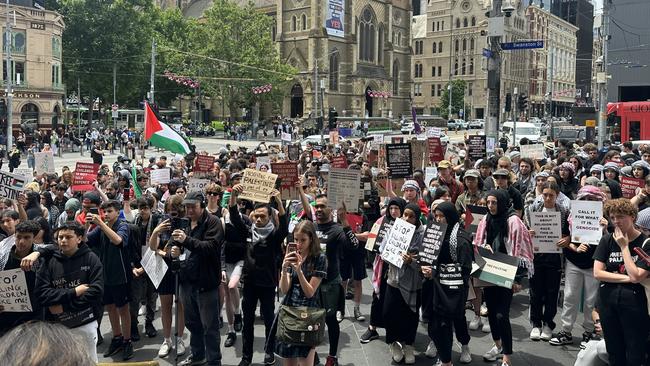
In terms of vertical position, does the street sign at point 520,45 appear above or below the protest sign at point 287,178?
above

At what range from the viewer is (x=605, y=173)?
1077 cm

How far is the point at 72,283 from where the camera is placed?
→ 5.47 m

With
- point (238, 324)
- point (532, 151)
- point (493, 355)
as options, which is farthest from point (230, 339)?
point (532, 151)

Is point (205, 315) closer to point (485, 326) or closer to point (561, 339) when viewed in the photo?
point (485, 326)

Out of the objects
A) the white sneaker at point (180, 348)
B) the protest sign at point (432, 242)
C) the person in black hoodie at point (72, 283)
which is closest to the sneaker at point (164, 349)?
the white sneaker at point (180, 348)

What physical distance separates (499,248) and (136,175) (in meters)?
7.90

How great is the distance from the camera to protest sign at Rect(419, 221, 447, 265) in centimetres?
617

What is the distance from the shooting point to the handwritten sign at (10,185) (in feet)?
25.9

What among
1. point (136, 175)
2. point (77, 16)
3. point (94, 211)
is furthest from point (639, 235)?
point (77, 16)

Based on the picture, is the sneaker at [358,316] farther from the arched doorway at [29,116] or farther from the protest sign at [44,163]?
the arched doorway at [29,116]

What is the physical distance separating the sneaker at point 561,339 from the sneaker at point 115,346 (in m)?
5.04

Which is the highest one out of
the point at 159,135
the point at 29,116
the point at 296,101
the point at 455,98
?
the point at 455,98

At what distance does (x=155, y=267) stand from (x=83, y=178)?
5667 mm

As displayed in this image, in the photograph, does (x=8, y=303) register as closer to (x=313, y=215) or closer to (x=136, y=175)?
Answer: (x=313, y=215)
